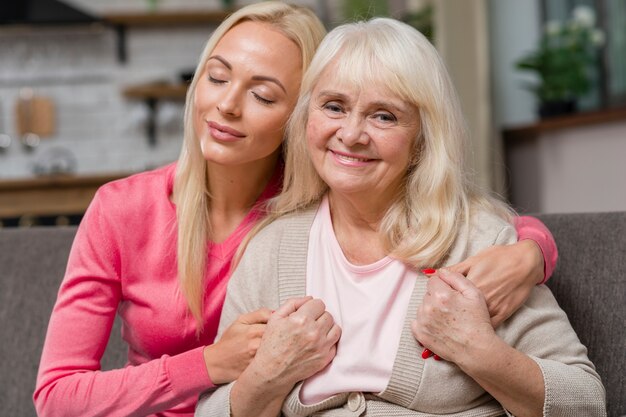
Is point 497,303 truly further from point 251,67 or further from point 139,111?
point 139,111

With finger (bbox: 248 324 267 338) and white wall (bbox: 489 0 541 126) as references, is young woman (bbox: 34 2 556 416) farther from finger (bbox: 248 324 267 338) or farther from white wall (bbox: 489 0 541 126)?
white wall (bbox: 489 0 541 126)

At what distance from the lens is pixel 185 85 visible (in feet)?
18.1

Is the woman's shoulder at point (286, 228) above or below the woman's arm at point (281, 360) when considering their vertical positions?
above

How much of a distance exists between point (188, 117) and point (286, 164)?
23 centimetres

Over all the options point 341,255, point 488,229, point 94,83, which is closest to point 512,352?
point 488,229

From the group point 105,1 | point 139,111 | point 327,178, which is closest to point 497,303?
point 327,178

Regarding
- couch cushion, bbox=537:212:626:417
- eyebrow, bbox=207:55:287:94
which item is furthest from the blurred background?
eyebrow, bbox=207:55:287:94

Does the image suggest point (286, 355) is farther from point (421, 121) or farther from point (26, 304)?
point (26, 304)

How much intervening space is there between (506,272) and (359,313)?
0.27 metres

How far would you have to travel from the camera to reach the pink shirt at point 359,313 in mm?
1567

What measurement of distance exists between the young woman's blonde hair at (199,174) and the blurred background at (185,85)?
162cm

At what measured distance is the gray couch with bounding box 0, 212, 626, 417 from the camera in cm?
181

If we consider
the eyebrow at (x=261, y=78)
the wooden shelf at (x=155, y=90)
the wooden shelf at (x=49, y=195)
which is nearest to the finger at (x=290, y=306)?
the eyebrow at (x=261, y=78)

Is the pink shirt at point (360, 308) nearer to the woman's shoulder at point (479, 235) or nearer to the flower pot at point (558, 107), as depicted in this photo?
the woman's shoulder at point (479, 235)
